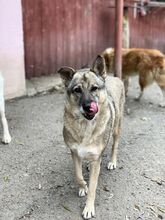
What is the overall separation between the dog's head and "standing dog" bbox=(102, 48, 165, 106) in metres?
2.89

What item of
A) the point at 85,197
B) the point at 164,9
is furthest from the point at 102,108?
the point at 164,9

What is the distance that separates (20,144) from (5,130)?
26 centimetres

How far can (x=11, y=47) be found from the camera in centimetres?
630

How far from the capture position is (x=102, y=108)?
3.56 meters

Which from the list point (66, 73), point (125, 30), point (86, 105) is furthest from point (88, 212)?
point (125, 30)

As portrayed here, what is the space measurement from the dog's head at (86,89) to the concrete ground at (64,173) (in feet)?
3.21

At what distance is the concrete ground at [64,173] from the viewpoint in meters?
3.74

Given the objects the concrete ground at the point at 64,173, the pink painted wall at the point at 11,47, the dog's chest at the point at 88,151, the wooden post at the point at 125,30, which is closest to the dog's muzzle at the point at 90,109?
the dog's chest at the point at 88,151

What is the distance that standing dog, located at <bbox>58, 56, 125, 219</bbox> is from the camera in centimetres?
333

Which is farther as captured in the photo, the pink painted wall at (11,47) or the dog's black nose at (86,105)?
the pink painted wall at (11,47)

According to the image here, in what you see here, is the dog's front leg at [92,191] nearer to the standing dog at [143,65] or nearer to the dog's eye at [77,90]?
the dog's eye at [77,90]

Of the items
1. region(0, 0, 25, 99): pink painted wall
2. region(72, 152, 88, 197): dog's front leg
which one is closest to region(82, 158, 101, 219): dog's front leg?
region(72, 152, 88, 197): dog's front leg

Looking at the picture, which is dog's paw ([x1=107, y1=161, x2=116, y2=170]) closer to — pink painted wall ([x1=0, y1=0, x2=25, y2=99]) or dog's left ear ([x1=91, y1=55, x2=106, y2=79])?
dog's left ear ([x1=91, y1=55, x2=106, y2=79])

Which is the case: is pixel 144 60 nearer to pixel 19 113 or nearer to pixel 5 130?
pixel 19 113
